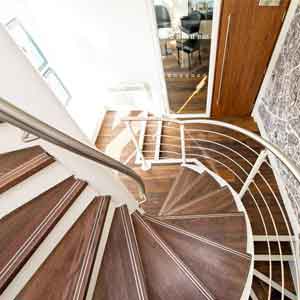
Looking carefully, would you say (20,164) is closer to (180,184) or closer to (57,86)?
(180,184)

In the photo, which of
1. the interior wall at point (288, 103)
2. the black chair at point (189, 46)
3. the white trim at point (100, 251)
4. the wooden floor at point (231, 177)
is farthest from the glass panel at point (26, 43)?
the interior wall at point (288, 103)

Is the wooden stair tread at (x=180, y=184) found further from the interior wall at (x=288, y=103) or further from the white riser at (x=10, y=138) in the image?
the white riser at (x=10, y=138)

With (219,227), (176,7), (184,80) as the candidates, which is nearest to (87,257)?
(219,227)

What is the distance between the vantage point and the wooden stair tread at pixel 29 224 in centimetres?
93

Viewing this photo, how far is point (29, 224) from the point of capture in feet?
3.60

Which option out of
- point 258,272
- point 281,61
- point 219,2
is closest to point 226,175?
point 258,272

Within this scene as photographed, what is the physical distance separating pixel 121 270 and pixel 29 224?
62 centimetres

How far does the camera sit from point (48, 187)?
4.38 ft

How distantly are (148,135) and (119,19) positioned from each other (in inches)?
64.7

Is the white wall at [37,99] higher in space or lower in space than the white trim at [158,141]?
higher

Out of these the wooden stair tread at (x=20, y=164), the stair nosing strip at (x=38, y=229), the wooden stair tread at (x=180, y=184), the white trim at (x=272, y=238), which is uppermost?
the wooden stair tread at (x=20, y=164)

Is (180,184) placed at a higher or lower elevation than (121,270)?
lower

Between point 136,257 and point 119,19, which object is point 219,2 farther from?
point 136,257

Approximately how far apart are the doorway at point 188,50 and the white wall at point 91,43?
0.81ft
